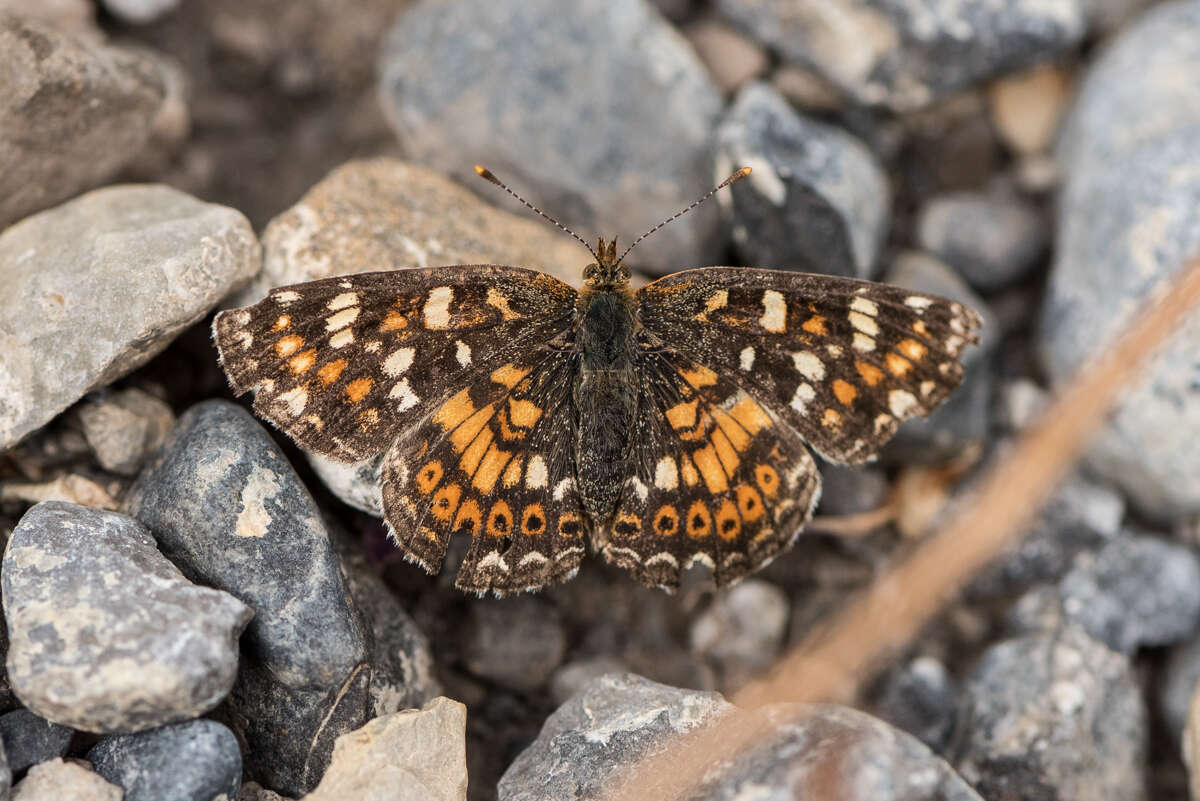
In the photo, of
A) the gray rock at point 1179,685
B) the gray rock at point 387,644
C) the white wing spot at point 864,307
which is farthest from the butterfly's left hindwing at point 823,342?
the gray rock at point 1179,685

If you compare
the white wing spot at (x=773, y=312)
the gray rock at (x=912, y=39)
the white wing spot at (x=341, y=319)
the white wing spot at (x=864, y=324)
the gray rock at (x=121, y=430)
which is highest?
the gray rock at (x=912, y=39)

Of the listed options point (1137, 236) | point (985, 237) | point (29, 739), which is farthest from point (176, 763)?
point (1137, 236)

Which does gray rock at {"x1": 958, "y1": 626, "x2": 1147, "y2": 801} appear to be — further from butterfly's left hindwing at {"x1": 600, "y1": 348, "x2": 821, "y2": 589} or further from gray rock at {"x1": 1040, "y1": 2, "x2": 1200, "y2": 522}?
butterfly's left hindwing at {"x1": 600, "y1": 348, "x2": 821, "y2": 589}

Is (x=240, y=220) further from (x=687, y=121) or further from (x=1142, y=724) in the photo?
(x=1142, y=724)

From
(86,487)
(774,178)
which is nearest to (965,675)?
(774,178)

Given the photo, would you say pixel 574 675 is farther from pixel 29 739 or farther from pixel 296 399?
pixel 29 739

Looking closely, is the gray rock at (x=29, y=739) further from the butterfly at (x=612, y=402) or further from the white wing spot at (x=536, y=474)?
the white wing spot at (x=536, y=474)
